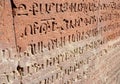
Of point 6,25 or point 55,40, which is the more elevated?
point 6,25

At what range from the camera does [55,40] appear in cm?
249

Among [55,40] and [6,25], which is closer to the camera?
[6,25]

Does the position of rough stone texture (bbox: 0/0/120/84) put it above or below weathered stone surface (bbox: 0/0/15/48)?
below

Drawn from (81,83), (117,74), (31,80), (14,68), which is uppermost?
(14,68)

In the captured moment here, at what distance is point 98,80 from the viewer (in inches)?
144

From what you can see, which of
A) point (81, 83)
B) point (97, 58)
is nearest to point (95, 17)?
point (97, 58)

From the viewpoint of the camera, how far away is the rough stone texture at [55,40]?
2.00m

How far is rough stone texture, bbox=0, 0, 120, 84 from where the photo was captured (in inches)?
78.6

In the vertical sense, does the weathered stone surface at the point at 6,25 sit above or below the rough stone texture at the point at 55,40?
above

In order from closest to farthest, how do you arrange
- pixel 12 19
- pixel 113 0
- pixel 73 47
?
pixel 12 19 → pixel 73 47 → pixel 113 0

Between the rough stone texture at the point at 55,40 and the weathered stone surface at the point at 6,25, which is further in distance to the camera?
the rough stone texture at the point at 55,40

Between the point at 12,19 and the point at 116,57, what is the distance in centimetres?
271

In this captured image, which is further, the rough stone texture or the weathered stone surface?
the rough stone texture

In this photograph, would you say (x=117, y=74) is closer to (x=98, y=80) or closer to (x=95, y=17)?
(x=98, y=80)
